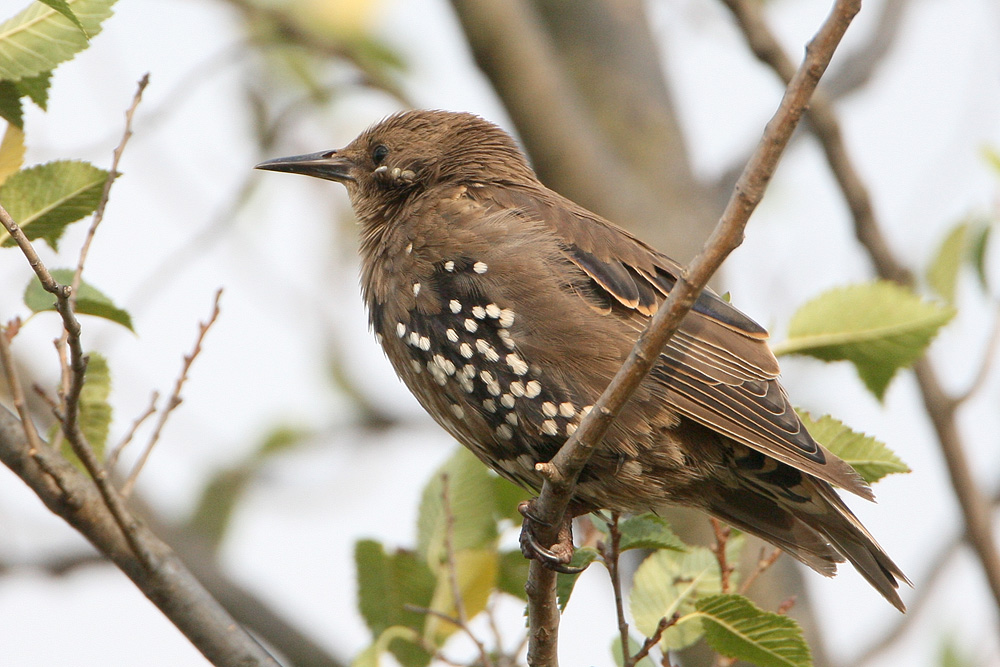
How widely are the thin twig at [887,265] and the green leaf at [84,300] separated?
2.88 metres

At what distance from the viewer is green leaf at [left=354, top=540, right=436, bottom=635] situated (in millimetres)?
3717

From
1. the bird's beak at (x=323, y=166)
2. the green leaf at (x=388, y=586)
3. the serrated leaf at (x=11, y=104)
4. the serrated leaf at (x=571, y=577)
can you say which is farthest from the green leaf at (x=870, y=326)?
the serrated leaf at (x=11, y=104)

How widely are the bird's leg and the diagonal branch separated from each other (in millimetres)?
24

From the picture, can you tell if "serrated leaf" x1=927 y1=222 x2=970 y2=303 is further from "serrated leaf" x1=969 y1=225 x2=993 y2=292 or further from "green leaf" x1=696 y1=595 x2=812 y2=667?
"green leaf" x1=696 y1=595 x2=812 y2=667

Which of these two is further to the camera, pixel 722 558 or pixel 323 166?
pixel 323 166

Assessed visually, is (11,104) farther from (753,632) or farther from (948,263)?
(948,263)

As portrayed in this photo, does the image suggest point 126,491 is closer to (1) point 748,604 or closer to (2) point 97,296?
(2) point 97,296

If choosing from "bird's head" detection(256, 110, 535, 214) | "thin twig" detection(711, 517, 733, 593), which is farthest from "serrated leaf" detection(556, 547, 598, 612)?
"bird's head" detection(256, 110, 535, 214)

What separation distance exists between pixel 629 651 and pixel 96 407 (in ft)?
5.65

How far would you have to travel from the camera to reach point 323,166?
4.92 meters

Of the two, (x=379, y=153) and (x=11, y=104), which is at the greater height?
(x=379, y=153)

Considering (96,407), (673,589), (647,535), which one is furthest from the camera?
(673,589)

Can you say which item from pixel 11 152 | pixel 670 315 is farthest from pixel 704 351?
pixel 11 152

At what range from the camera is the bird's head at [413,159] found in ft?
14.8
